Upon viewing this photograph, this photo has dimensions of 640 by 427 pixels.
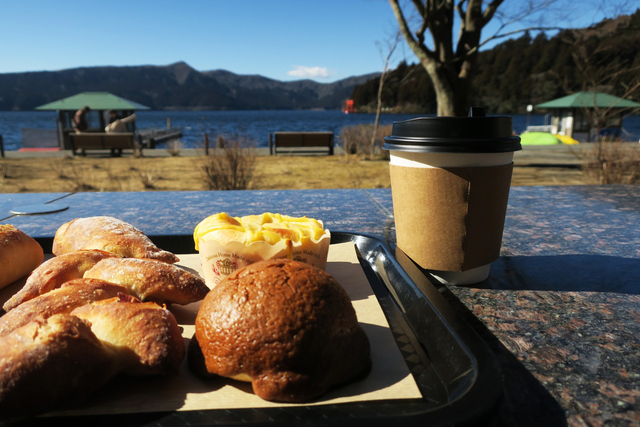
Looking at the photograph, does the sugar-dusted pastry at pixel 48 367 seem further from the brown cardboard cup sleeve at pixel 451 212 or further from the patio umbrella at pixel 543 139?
the patio umbrella at pixel 543 139

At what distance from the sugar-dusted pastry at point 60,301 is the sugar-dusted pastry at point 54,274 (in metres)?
0.11

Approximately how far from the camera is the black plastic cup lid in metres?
1.07

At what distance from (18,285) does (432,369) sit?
107 cm

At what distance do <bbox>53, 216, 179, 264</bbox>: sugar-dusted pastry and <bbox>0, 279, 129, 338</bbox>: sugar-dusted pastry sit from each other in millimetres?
315

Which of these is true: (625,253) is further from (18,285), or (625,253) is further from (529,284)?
(18,285)

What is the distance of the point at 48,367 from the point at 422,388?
579mm

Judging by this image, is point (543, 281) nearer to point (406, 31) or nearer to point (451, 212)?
point (451, 212)

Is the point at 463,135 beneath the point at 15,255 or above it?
above

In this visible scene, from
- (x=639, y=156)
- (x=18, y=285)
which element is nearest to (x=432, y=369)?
(x=18, y=285)

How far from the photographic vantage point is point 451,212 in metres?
1.16

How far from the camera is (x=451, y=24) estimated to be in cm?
957

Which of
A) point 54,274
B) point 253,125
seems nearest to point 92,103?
point 54,274

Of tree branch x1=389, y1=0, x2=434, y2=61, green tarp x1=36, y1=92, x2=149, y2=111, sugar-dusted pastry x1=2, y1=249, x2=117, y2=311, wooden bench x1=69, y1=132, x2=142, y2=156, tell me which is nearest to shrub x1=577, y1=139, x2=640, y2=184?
tree branch x1=389, y1=0, x2=434, y2=61

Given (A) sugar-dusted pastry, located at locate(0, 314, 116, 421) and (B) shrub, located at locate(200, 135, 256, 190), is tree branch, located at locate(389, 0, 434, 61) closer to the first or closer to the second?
(B) shrub, located at locate(200, 135, 256, 190)
